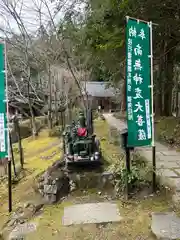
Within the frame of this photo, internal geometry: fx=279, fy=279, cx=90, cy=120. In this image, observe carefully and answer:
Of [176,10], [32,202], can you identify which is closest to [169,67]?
[176,10]

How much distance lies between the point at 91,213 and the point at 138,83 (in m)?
1.91

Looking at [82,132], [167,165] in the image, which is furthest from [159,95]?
[82,132]

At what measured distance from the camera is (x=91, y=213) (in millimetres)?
3773

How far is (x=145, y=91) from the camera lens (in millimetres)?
4055

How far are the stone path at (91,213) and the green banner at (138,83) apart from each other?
943 millimetres

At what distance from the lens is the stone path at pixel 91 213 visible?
357cm

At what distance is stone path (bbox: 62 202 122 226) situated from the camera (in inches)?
141

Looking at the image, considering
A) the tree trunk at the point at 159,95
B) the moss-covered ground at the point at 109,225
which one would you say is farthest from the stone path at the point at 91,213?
the tree trunk at the point at 159,95

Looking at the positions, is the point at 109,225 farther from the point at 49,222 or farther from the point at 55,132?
the point at 55,132

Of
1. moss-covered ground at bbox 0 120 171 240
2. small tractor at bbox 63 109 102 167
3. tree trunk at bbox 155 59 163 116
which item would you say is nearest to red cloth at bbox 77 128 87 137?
small tractor at bbox 63 109 102 167

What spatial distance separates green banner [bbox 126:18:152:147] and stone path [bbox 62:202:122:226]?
3.09 ft

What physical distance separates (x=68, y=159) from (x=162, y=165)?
5.95 ft

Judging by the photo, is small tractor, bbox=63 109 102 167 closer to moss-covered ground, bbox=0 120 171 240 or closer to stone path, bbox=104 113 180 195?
moss-covered ground, bbox=0 120 171 240

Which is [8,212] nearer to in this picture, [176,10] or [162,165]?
[162,165]
